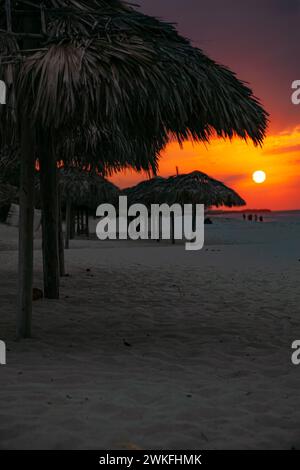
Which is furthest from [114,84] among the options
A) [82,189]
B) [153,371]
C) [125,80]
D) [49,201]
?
[82,189]

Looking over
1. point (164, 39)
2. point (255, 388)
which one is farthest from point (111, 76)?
point (255, 388)

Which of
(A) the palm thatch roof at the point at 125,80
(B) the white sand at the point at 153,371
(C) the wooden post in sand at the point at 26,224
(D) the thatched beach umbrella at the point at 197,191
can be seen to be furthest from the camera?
(D) the thatched beach umbrella at the point at 197,191

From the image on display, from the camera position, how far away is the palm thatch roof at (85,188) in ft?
69.0

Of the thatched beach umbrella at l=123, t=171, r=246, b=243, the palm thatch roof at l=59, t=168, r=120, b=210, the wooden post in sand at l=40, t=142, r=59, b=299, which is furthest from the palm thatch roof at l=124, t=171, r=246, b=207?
the wooden post in sand at l=40, t=142, r=59, b=299

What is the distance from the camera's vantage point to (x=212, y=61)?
539 centimetres

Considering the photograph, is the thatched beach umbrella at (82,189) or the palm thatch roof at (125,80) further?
the thatched beach umbrella at (82,189)

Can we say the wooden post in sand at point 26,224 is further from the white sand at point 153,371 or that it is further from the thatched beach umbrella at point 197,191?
the thatched beach umbrella at point 197,191

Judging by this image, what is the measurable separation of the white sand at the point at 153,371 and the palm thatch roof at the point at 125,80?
2.11 m

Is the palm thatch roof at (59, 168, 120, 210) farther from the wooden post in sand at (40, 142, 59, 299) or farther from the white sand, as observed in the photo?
the white sand

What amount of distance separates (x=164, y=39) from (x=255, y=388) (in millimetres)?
3477

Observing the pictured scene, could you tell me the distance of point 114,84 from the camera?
4164mm

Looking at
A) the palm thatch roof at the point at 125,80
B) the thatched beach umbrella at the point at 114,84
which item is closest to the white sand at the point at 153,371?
the thatched beach umbrella at the point at 114,84

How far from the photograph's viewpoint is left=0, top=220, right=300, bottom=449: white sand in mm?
2807
